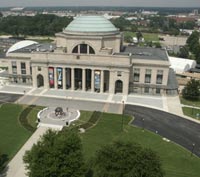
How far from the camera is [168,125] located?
217 ft

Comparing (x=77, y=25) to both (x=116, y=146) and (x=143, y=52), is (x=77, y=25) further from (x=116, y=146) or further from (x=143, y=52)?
(x=116, y=146)

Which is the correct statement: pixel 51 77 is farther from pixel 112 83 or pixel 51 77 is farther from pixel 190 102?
pixel 190 102

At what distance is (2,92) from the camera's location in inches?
3423

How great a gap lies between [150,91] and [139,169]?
55.0 m

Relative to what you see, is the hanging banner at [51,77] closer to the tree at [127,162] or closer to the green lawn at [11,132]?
the green lawn at [11,132]

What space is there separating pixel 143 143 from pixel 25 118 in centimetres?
3089

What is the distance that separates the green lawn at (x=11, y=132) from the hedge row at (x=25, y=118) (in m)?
1.00

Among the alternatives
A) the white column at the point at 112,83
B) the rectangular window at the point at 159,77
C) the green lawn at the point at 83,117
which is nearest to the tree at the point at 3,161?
the green lawn at the point at 83,117

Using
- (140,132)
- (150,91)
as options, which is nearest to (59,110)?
(140,132)

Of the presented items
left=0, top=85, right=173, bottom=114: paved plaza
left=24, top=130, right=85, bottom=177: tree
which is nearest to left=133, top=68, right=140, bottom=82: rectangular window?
left=0, top=85, right=173, bottom=114: paved plaza

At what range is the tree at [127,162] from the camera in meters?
35.0

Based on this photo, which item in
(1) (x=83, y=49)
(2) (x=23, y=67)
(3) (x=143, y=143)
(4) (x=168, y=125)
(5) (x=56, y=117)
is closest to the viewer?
(3) (x=143, y=143)

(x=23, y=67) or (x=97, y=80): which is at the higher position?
(x=23, y=67)

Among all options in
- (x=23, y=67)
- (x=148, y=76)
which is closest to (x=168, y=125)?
(x=148, y=76)
